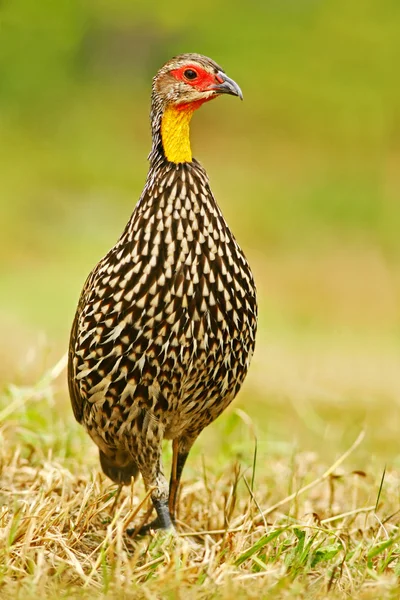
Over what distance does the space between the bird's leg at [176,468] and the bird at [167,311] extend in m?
0.09

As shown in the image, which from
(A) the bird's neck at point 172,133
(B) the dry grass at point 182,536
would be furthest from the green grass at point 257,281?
(A) the bird's neck at point 172,133

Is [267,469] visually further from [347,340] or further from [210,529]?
[347,340]

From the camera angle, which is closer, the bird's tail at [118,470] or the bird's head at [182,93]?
the bird's head at [182,93]

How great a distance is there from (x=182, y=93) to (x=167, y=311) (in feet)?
2.91

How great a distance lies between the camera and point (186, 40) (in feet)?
61.4

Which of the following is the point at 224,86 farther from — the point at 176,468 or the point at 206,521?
the point at 206,521

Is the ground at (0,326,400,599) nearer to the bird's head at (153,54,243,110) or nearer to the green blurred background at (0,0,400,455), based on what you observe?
the bird's head at (153,54,243,110)

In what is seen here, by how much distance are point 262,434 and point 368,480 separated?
1037mm

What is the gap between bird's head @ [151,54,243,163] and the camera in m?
4.20

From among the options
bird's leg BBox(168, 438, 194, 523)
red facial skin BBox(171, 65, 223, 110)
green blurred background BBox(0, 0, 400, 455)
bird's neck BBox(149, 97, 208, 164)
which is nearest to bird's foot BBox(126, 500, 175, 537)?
bird's leg BBox(168, 438, 194, 523)

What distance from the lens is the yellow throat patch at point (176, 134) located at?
13.7ft

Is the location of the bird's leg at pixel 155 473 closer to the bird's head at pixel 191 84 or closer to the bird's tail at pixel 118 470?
the bird's tail at pixel 118 470

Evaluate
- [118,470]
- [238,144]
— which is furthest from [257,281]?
[118,470]

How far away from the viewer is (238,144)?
19766 millimetres
